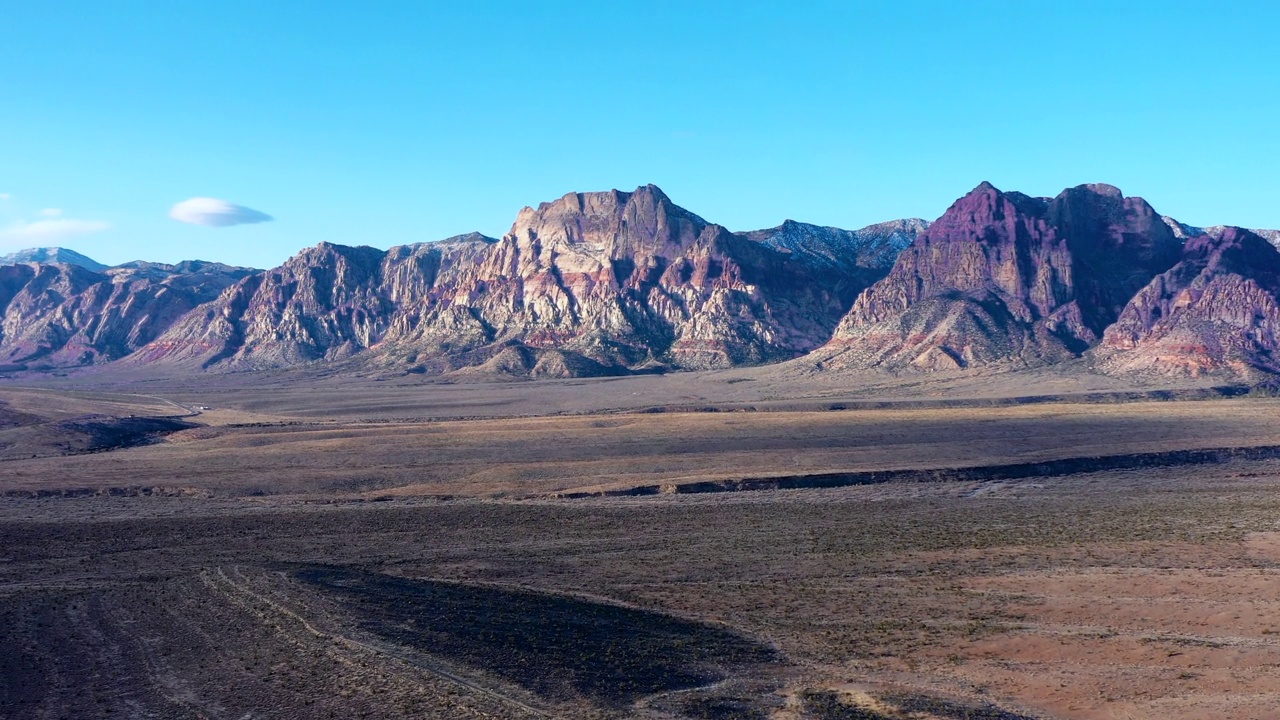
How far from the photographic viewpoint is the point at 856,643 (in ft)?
92.8

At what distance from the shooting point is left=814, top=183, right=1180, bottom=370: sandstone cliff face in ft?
495

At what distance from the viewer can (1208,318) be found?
138875 mm

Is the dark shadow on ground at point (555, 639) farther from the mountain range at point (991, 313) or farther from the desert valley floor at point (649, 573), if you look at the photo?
the mountain range at point (991, 313)

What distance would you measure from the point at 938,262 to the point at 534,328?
79.8 metres

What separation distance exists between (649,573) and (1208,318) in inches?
5116

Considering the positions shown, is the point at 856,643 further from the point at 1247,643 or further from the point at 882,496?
the point at 882,496

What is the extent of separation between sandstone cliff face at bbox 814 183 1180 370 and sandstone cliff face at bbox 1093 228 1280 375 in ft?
27.3

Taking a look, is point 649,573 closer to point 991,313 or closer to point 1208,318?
point 1208,318

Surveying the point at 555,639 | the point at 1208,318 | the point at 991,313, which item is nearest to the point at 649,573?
the point at 555,639

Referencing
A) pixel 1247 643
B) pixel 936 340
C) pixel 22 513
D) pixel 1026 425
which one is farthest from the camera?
pixel 936 340

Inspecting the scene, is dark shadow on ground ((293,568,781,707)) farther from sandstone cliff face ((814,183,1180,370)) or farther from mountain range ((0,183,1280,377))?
sandstone cliff face ((814,183,1180,370))

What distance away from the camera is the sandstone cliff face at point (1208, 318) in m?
129

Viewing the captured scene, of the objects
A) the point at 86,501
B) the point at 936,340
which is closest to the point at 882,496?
the point at 86,501

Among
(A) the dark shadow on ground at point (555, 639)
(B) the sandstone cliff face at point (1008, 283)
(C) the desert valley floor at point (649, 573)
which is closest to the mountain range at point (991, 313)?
(B) the sandstone cliff face at point (1008, 283)
